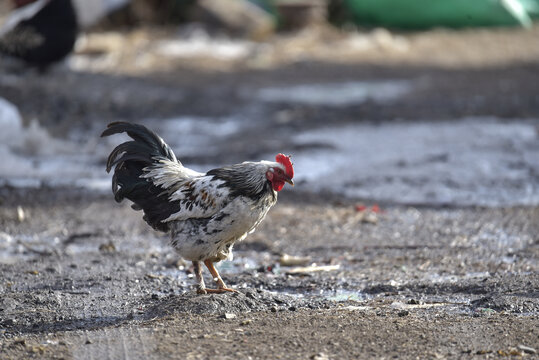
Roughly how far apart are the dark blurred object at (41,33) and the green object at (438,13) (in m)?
10.2

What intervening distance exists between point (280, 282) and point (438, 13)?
1731 cm

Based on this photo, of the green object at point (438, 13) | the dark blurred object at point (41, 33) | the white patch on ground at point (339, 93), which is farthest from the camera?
the green object at point (438, 13)

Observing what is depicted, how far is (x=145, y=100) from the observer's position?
545 inches

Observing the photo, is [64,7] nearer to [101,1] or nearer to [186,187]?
[101,1]

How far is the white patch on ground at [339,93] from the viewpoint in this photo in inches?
559

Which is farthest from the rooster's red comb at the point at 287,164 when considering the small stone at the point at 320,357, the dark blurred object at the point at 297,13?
the dark blurred object at the point at 297,13

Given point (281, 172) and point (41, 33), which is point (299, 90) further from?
point (281, 172)

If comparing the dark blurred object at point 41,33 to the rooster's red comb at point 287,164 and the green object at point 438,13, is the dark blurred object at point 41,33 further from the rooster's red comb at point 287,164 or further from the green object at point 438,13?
the green object at point 438,13

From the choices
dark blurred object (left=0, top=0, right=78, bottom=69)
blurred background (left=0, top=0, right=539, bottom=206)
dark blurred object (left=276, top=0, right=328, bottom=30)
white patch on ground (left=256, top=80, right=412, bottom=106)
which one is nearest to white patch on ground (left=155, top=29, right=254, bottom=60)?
blurred background (left=0, top=0, right=539, bottom=206)

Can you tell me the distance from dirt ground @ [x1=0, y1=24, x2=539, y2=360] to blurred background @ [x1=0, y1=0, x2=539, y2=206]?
0.38 meters

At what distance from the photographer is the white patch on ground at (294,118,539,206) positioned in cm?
895

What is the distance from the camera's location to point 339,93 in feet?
48.8

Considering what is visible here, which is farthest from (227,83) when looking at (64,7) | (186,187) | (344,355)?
(344,355)

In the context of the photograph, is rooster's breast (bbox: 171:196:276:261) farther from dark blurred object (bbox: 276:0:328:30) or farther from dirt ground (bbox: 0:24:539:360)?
dark blurred object (bbox: 276:0:328:30)
